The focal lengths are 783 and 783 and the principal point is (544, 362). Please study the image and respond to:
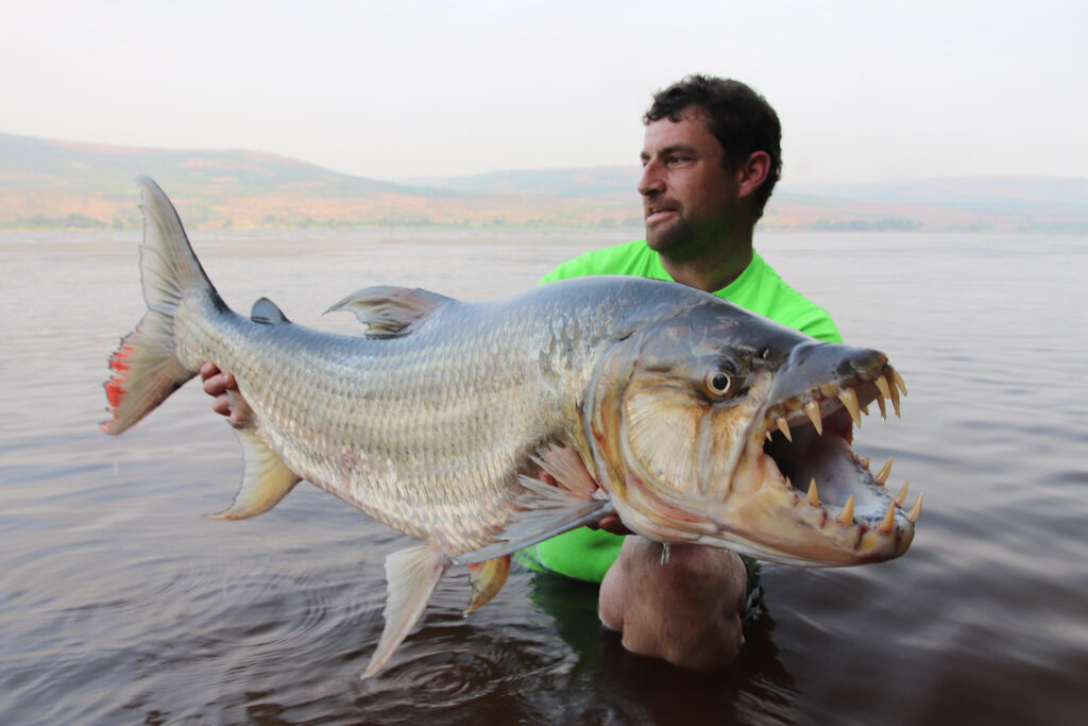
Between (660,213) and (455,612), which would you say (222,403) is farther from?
(660,213)

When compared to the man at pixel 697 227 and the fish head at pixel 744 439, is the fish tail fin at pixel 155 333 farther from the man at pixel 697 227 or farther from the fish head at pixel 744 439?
the fish head at pixel 744 439

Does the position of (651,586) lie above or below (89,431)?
above

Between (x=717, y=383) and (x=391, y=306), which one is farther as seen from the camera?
(x=391, y=306)

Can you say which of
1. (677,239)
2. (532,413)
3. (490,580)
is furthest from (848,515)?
(677,239)

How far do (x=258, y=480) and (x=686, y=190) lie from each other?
2.27 meters

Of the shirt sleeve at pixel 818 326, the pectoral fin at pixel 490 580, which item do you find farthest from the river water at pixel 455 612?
the shirt sleeve at pixel 818 326

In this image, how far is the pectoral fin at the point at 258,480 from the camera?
317 centimetres

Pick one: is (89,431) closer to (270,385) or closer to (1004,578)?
(270,385)

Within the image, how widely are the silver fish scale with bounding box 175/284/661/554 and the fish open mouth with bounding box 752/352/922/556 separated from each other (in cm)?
48

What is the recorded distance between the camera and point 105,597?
3.51 meters

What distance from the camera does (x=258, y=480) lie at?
10.5ft

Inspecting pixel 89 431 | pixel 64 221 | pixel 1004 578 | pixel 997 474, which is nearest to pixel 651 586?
pixel 1004 578

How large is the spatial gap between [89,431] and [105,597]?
3.01 meters

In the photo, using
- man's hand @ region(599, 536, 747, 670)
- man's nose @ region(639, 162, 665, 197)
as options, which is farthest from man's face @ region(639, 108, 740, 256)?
man's hand @ region(599, 536, 747, 670)
